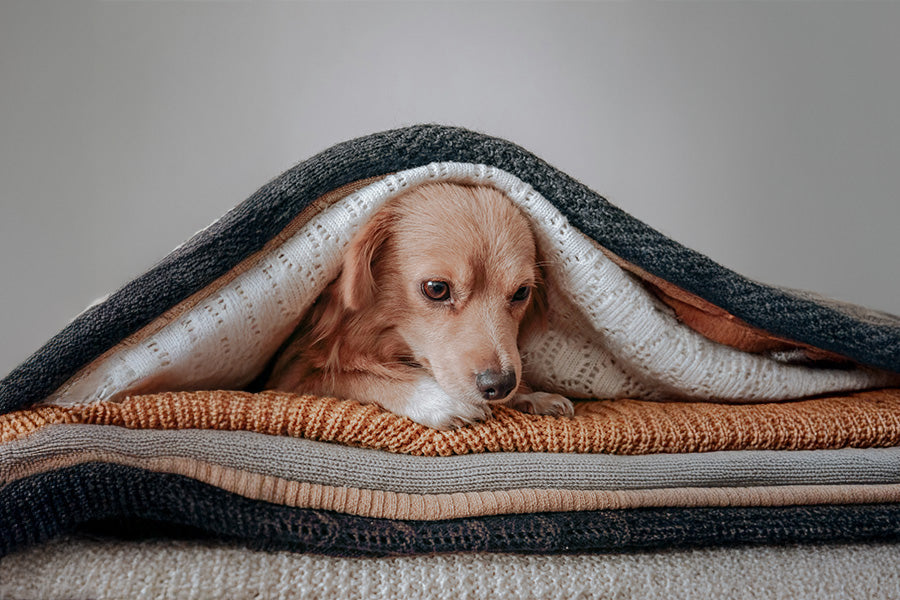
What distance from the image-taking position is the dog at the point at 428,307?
0.90 meters

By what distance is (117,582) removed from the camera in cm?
57

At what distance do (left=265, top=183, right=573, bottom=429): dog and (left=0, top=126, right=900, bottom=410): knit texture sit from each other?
7cm

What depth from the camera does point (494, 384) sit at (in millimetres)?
846

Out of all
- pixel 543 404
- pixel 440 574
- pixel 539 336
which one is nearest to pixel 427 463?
pixel 440 574

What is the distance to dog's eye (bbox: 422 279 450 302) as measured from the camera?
0.94 m

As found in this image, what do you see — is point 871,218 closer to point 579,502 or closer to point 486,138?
point 486,138

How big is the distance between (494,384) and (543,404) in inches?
5.1

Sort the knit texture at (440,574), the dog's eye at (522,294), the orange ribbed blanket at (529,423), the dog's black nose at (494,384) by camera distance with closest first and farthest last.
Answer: the knit texture at (440,574)
the orange ribbed blanket at (529,423)
the dog's black nose at (494,384)
the dog's eye at (522,294)

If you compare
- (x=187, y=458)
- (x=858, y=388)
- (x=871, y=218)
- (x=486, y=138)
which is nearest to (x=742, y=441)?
(x=858, y=388)

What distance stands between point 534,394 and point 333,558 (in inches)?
16.6

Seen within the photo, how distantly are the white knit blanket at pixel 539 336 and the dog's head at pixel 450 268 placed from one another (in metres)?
0.03

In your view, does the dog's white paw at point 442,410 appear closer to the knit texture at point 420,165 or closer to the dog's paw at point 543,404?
the dog's paw at point 543,404

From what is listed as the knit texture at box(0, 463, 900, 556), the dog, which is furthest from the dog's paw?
the knit texture at box(0, 463, 900, 556)

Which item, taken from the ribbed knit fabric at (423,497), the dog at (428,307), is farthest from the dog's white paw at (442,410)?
the ribbed knit fabric at (423,497)
